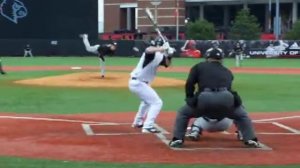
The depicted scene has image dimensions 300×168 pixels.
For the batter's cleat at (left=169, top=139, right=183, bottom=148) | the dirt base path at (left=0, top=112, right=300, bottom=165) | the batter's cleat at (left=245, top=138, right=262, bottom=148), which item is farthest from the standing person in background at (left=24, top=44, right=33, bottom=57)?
the batter's cleat at (left=245, top=138, right=262, bottom=148)

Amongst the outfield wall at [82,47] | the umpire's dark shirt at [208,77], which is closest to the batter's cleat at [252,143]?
the umpire's dark shirt at [208,77]

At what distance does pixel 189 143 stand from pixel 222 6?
79523 millimetres

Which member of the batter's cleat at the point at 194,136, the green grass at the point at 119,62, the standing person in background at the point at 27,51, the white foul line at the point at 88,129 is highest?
the standing person in background at the point at 27,51

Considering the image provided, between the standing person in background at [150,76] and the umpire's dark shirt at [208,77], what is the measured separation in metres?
1.68

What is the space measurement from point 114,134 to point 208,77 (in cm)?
257

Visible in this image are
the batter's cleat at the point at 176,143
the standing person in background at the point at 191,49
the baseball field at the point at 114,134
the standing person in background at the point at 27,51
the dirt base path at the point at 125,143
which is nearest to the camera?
the baseball field at the point at 114,134

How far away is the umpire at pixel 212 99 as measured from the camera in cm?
1020

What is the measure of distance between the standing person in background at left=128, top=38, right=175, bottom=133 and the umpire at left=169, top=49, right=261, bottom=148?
5.53 feet

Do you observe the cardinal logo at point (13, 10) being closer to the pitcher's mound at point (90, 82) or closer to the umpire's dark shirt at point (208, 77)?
the pitcher's mound at point (90, 82)

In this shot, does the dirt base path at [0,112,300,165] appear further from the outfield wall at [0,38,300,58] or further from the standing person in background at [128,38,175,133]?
the outfield wall at [0,38,300,58]

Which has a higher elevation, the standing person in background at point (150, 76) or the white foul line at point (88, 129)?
the standing person in background at point (150, 76)

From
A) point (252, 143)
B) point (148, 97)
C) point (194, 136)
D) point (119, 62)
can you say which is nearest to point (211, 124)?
point (194, 136)

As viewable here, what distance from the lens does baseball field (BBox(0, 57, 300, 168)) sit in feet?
30.2

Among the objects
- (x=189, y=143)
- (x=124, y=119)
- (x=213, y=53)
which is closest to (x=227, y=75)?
(x=213, y=53)
